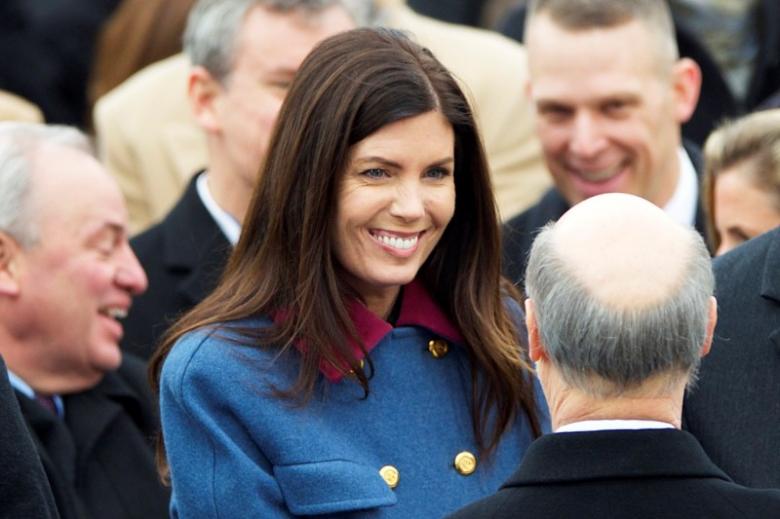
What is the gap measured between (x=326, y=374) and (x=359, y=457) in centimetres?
18

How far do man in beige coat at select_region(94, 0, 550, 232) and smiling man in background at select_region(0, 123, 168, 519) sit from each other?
5.15 feet

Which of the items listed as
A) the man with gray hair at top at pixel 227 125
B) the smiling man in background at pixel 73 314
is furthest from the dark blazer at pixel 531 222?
the smiling man in background at pixel 73 314

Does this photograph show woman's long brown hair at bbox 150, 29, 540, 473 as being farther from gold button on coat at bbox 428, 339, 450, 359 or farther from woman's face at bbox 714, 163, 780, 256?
woman's face at bbox 714, 163, 780, 256

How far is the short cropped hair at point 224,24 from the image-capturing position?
18.6 feet

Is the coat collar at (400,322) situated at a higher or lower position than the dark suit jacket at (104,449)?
higher

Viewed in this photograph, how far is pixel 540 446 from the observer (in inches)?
126

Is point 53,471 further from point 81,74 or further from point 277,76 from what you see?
point 81,74

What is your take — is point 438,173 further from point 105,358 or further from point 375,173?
point 105,358

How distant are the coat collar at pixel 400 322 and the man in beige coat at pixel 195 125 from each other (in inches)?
98.5

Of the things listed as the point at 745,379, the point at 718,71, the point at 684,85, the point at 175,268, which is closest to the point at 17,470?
the point at 745,379

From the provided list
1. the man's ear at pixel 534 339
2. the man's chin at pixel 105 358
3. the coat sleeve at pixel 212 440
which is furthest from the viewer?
the man's chin at pixel 105 358

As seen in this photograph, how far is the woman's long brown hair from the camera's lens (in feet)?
12.6

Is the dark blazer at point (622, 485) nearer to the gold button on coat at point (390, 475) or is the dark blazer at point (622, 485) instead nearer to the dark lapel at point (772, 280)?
the gold button on coat at point (390, 475)

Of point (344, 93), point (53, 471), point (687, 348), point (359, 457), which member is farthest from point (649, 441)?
point (53, 471)
